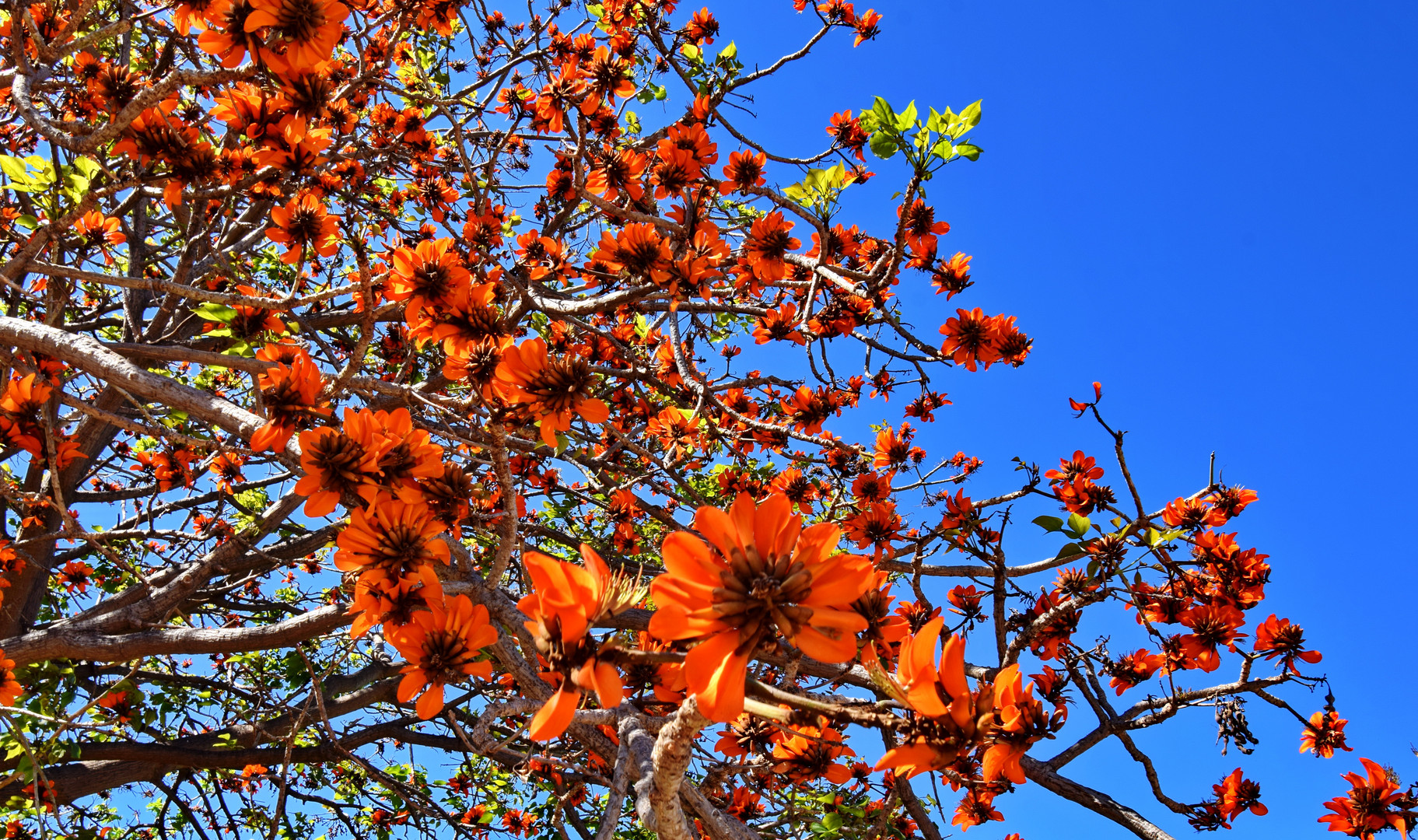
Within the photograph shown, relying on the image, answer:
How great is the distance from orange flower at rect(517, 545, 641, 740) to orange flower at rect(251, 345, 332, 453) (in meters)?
0.89

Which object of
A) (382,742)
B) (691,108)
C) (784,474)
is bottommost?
(382,742)

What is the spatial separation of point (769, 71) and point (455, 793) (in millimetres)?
4628

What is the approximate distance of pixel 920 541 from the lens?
259 cm

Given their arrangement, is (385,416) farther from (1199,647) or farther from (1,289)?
(1,289)

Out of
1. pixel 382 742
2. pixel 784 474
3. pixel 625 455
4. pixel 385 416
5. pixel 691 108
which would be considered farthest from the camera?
pixel 382 742

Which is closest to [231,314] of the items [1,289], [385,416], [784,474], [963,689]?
[385,416]

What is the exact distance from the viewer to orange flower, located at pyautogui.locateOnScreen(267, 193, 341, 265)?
2.46m

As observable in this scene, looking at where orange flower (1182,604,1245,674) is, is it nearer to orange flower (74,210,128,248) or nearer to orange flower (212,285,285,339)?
orange flower (212,285,285,339)

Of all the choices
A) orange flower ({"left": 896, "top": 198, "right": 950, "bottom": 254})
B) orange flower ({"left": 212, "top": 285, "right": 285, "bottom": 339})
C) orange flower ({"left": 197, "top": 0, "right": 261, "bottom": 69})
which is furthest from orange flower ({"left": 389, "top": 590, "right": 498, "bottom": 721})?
orange flower ({"left": 896, "top": 198, "right": 950, "bottom": 254})

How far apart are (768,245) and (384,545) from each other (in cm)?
208

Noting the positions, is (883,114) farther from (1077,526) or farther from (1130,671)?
(1130,671)

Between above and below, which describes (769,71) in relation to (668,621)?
above

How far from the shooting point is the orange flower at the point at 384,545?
1363mm

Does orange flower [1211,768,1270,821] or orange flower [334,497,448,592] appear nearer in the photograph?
orange flower [334,497,448,592]
